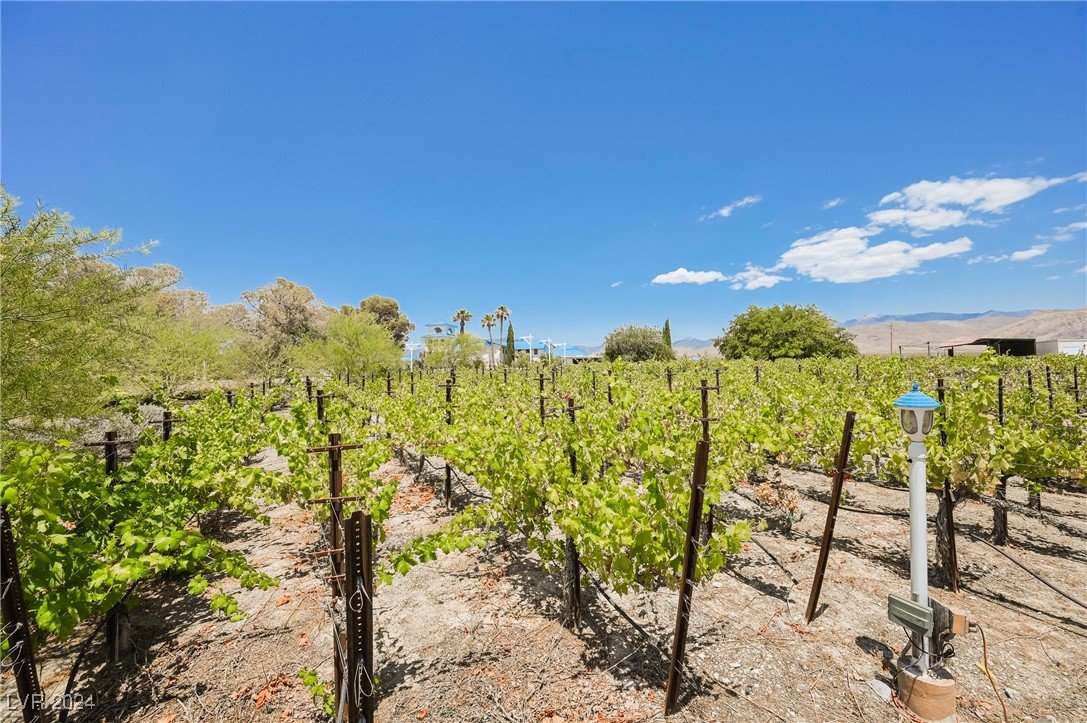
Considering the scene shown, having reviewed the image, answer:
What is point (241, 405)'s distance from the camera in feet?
26.2

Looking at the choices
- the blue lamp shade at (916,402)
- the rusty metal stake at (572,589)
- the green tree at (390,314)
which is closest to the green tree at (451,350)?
the green tree at (390,314)

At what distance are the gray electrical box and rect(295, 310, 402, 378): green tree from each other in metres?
25.3

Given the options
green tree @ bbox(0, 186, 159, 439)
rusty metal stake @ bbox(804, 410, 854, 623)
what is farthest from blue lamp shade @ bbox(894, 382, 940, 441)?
green tree @ bbox(0, 186, 159, 439)

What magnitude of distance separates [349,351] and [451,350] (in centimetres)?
952

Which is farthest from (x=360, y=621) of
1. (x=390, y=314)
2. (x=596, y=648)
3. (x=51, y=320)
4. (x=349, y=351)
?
(x=390, y=314)

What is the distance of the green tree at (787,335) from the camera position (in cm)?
3569

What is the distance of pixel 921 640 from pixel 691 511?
1982 millimetres

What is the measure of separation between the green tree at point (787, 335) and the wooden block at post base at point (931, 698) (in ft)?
115

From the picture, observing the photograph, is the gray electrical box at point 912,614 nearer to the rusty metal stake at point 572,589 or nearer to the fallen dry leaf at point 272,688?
the rusty metal stake at point 572,589

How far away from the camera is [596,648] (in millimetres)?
3568

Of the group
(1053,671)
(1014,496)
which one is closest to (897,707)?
(1053,671)

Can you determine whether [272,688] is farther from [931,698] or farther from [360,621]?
[931,698]

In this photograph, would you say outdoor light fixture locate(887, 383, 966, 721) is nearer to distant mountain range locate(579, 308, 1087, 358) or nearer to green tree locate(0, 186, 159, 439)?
green tree locate(0, 186, 159, 439)

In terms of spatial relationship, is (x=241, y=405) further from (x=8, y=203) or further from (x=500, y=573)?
(x=500, y=573)
